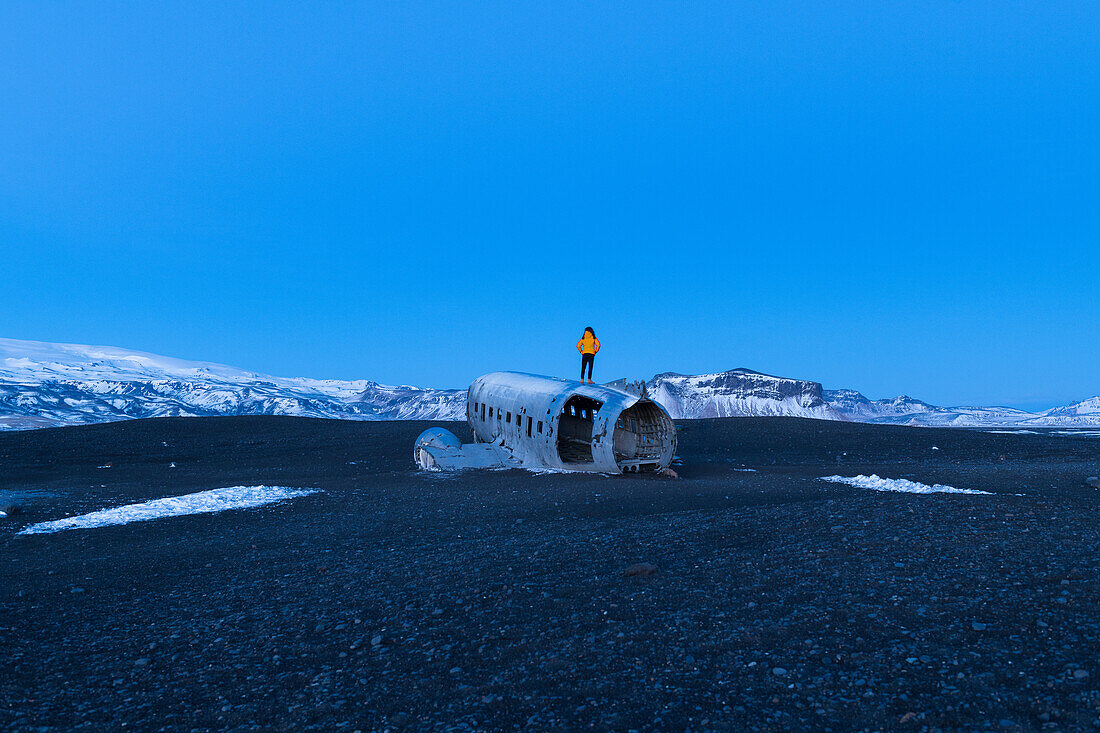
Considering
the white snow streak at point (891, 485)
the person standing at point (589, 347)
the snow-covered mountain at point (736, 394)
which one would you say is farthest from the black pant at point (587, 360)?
the snow-covered mountain at point (736, 394)

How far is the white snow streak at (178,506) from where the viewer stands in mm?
14738

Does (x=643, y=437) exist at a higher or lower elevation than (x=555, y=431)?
lower

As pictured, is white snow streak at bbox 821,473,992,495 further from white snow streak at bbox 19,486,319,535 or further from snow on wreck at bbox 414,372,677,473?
white snow streak at bbox 19,486,319,535

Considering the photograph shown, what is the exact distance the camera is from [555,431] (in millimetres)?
21734

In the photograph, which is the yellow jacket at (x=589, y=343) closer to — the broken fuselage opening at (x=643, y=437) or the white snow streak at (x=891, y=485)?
the broken fuselage opening at (x=643, y=437)

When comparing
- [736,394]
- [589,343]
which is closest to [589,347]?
[589,343]

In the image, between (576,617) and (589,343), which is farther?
(589,343)

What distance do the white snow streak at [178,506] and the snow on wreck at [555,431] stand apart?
651 cm

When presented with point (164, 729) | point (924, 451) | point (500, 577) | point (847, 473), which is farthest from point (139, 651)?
point (924, 451)

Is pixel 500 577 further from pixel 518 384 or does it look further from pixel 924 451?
pixel 924 451

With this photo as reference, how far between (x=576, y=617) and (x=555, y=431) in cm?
1508

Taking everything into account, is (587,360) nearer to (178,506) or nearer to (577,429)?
(577,429)

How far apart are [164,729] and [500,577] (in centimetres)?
427

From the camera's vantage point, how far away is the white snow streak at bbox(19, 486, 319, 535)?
580 inches
